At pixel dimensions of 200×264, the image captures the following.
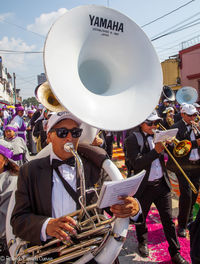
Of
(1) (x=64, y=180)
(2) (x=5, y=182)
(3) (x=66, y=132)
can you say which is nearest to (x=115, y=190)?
(1) (x=64, y=180)

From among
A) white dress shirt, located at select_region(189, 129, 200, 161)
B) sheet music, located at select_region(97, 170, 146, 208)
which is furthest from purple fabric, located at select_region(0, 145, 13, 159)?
white dress shirt, located at select_region(189, 129, 200, 161)

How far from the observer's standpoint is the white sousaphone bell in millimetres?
1335

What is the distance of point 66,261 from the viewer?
5.40 ft

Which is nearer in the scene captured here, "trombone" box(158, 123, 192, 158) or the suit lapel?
the suit lapel

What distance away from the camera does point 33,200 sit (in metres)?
1.67

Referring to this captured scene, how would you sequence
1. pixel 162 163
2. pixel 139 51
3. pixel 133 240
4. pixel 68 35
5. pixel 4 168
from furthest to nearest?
pixel 133 240 < pixel 162 163 < pixel 4 168 < pixel 139 51 < pixel 68 35

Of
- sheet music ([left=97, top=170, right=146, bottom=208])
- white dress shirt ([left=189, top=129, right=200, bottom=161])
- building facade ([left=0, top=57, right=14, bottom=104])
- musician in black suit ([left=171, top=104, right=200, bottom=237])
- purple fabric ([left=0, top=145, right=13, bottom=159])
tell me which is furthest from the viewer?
building facade ([left=0, top=57, right=14, bottom=104])

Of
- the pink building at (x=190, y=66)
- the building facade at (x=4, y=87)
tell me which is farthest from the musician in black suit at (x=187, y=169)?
the building facade at (x=4, y=87)

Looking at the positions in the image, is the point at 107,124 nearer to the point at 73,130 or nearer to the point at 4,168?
the point at 73,130

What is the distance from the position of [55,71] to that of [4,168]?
1492 mm

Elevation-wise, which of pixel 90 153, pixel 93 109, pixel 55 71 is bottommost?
pixel 90 153

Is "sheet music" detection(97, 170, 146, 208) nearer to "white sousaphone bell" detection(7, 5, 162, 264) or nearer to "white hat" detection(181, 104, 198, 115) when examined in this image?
"white sousaphone bell" detection(7, 5, 162, 264)

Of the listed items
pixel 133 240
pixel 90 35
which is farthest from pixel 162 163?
pixel 90 35

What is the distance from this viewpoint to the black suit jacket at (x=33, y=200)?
1.55m
